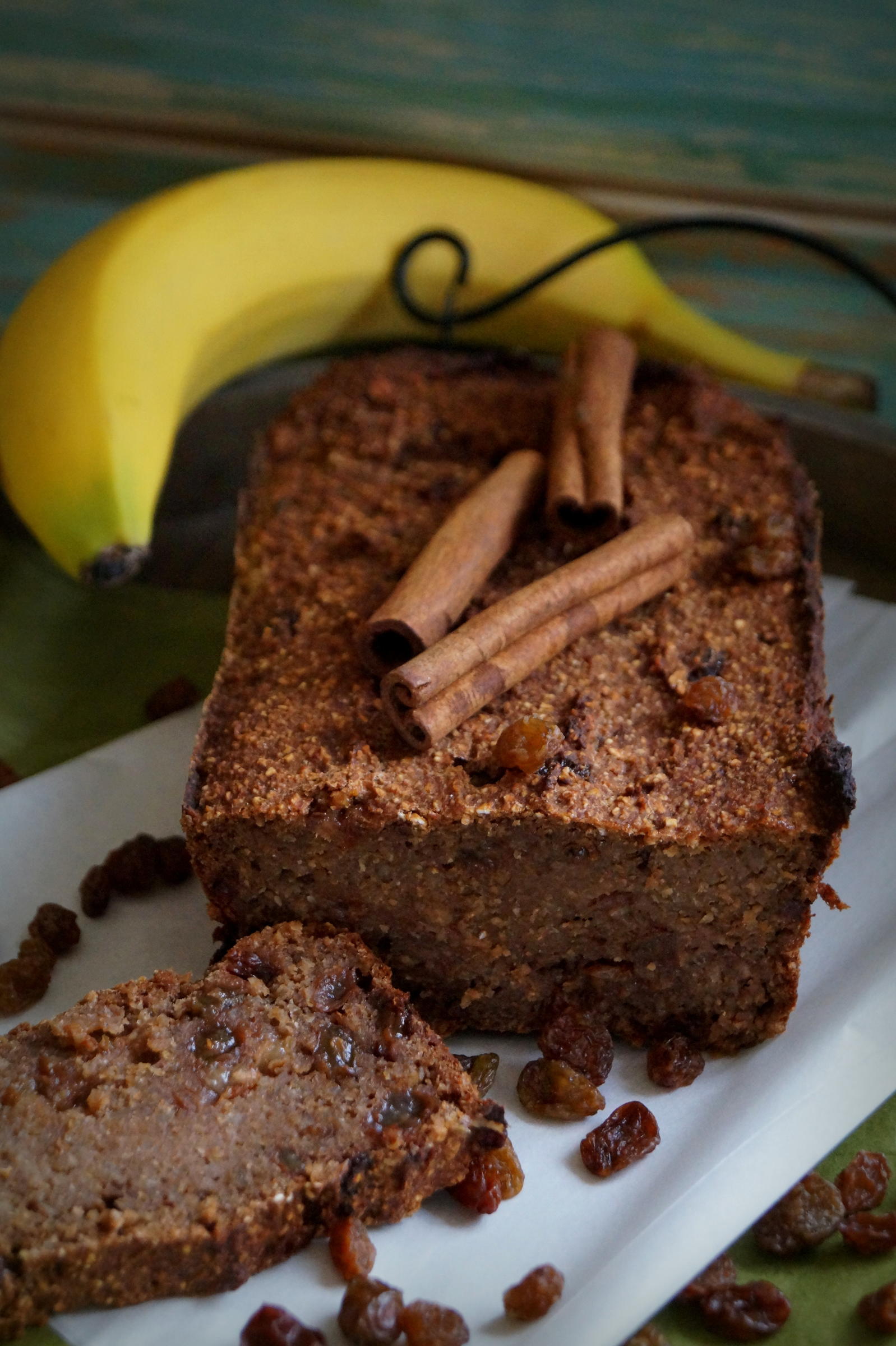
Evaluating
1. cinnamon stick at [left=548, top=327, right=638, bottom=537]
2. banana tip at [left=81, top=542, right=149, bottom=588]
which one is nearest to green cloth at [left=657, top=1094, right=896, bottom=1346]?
cinnamon stick at [left=548, top=327, right=638, bottom=537]

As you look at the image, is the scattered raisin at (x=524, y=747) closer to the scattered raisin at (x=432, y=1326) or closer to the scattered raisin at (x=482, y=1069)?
the scattered raisin at (x=482, y=1069)

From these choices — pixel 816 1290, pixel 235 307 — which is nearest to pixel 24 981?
pixel 816 1290

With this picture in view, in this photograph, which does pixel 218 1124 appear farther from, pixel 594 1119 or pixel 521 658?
pixel 521 658

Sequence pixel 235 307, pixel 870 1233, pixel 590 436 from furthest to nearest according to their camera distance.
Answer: pixel 235 307 < pixel 590 436 < pixel 870 1233

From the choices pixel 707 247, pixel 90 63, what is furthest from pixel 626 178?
pixel 90 63

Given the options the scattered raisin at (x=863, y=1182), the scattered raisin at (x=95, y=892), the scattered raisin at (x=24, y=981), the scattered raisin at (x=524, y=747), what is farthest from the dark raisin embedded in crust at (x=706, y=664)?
the scattered raisin at (x=24, y=981)

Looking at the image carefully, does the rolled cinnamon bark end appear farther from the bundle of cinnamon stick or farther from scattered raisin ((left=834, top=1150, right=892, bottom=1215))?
scattered raisin ((left=834, top=1150, right=892, bottom=1215))
